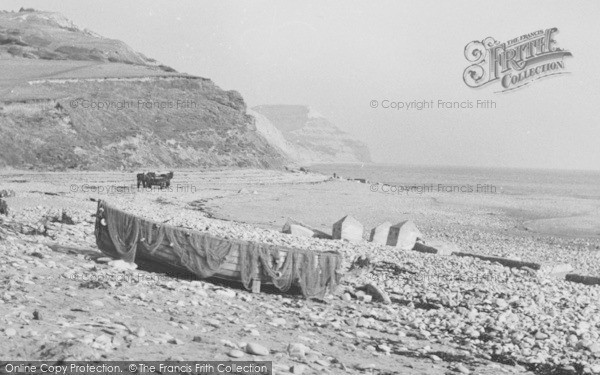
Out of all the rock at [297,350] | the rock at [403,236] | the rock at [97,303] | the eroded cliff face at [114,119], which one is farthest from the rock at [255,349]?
the eroded cliff face at [114,119]

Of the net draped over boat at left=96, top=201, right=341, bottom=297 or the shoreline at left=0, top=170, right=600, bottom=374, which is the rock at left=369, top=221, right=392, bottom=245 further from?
the net draped over boat at left=96, top=201, right=341, bottom=297

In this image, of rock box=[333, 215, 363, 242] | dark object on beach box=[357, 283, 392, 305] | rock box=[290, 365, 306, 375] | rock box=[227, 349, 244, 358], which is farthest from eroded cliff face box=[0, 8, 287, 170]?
rock box=[290, 365, 306, 375]

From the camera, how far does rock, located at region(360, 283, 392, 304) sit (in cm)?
1298

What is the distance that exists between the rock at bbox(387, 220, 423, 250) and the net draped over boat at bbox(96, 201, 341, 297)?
9773 mm

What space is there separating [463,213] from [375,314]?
35.9m

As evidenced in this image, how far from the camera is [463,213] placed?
150ft

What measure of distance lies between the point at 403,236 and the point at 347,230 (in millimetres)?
2277

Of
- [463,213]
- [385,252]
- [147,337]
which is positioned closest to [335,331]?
[147,337]

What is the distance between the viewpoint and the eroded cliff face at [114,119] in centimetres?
5631

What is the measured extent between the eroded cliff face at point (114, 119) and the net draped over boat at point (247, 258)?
43.8 m

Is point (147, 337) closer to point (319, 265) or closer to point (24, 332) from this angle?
point (24, 332)

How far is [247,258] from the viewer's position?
1276 centimetres

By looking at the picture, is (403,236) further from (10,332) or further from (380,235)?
(10,332)

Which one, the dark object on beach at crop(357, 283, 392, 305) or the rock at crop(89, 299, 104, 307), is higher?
the rock at crop(89, 299, 104, 307)
